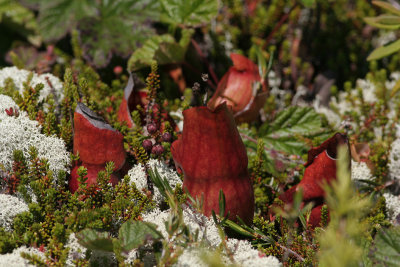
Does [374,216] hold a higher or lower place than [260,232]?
lower

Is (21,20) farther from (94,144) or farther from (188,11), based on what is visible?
(94,144)

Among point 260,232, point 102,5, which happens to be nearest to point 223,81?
point 260,232

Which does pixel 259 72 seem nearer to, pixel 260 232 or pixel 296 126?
pixel 296 126

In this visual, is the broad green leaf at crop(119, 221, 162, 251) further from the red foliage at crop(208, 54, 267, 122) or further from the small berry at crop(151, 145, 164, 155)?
the red foliage at crop(208, 54, 267, 122)

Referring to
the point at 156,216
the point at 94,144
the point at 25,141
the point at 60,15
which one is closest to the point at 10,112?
the point at 25,141

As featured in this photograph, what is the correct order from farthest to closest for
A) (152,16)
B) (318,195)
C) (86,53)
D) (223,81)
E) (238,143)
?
(152,16) < (86,53) < (223,81) < (318,195) < (238,143)
